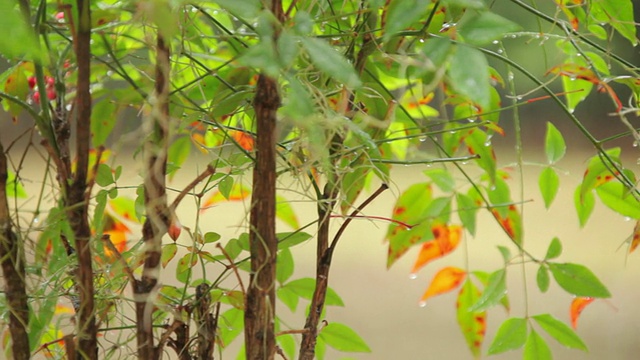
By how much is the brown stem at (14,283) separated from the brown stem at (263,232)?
0.28ft

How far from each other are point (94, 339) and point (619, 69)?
109 centimetres

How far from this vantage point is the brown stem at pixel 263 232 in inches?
10.1

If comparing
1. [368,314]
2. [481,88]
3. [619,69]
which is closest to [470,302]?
[481,88]

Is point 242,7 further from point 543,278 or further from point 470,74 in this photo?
point 543,278

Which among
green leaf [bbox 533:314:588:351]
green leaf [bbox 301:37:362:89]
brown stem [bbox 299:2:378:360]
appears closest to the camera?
green leaf [bbox 301:37:362:89]

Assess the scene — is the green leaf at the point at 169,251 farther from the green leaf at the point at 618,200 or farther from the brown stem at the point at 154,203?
the green leaf at the point at 618,200

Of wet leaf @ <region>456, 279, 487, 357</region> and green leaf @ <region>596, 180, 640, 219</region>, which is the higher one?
green leaf @ <region>596, 180, 640, 219</region>

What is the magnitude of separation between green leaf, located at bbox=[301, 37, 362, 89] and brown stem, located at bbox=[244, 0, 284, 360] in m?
0.05

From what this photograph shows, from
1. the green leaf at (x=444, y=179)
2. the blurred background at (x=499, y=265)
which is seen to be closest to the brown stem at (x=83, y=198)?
the green leaf at (x=444, y=179)

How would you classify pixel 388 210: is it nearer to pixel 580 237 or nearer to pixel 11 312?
pixel 580 237

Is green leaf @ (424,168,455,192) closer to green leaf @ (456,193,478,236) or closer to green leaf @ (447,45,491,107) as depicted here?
green leaf @ (456,193,478,236)

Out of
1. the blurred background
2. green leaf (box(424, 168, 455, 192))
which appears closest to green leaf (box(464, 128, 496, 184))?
green leaf (box(424, 168, 455, 192))

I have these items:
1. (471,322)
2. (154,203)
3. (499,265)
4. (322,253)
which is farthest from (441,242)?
(499,265)

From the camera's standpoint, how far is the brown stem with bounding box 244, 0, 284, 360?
0.26 metres
